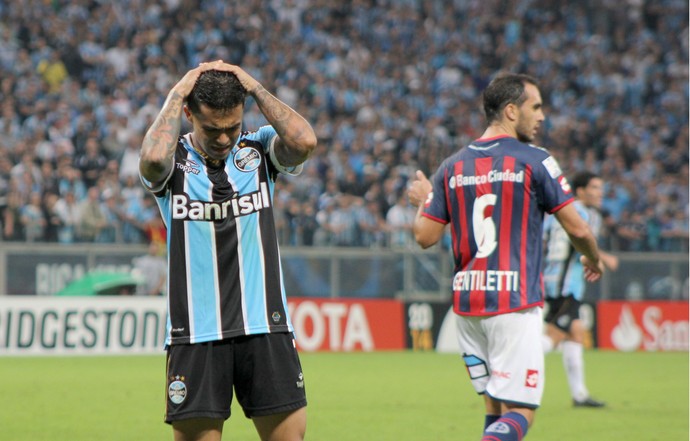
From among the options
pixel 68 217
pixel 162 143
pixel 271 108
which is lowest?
pixel 68 217

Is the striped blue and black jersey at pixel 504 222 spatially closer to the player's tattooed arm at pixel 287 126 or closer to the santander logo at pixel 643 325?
the player's tattooed arm at pixel 287 126

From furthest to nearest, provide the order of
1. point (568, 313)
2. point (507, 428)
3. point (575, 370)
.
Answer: point (568, 313), point (575, 370), point (507, 428)

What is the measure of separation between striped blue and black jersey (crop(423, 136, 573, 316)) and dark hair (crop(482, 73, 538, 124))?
0.59 feet

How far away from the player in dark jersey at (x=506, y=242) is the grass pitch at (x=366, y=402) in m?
3.22

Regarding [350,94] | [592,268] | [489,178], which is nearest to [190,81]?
[489,178]

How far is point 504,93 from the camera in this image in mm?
5973

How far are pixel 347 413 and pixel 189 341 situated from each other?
6.05 m

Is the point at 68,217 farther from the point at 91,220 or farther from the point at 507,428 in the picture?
the point at 507,428

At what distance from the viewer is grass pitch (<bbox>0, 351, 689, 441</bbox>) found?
923 centimetres

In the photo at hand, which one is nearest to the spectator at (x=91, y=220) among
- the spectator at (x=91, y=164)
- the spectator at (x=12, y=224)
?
the spectator at (x=12, y=224)

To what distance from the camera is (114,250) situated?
18.3 meters

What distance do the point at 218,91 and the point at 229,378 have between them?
1.21 m

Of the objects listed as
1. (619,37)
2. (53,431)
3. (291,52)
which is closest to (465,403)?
(53,431)

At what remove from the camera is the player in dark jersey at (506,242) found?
18.8 feet
